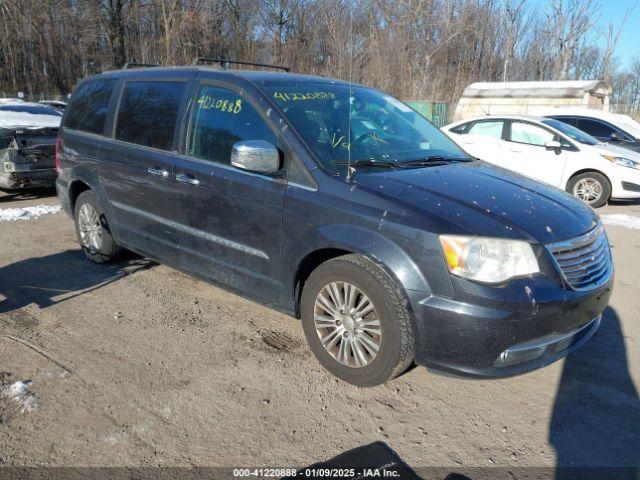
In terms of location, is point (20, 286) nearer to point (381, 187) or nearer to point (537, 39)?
point (381, 187)

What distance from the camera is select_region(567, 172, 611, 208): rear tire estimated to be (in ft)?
29.9

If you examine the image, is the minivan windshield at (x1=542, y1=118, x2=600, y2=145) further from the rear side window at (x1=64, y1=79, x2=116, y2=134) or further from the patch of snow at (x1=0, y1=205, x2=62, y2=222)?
the patch of snow at (x1=0, y1=205, x2=62, y2=222)

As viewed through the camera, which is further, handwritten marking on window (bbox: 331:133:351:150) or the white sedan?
the white sedan

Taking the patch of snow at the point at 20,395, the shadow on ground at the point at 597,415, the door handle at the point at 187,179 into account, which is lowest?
the patch of snow at the point at 20,395

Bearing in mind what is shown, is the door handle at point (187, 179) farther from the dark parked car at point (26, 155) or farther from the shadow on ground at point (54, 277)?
the dark parked car at point (26, 155)

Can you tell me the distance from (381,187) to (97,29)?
35162 mm

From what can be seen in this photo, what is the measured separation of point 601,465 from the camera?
2.60m

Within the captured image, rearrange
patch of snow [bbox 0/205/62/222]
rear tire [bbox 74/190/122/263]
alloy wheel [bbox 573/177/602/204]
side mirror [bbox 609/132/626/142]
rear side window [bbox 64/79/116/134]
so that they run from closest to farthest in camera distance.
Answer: rear side window [bbox 64/79/116/134] < rear tire [bbox 74/190/122/263] < patch of snow [bbox 0/205/62/222] < alloy wheel [bbox 573/177/602/204] < side mirror [bbox 609/132/626/142]

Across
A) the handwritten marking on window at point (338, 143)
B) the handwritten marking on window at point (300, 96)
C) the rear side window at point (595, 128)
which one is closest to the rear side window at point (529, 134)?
the rear side window at point (595, 128)

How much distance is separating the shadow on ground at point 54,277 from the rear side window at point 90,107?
136 centimetres

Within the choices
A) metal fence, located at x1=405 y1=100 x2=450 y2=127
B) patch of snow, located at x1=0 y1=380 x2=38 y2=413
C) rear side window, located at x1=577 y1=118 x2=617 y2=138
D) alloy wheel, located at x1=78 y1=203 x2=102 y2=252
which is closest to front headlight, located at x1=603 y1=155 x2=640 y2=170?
rear side window, located at x1=577 y1=118 x2=617 y2=138

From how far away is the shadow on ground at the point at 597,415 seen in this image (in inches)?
103

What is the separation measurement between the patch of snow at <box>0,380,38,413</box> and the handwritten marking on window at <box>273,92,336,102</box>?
243 centimetres

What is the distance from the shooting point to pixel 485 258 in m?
2.75
